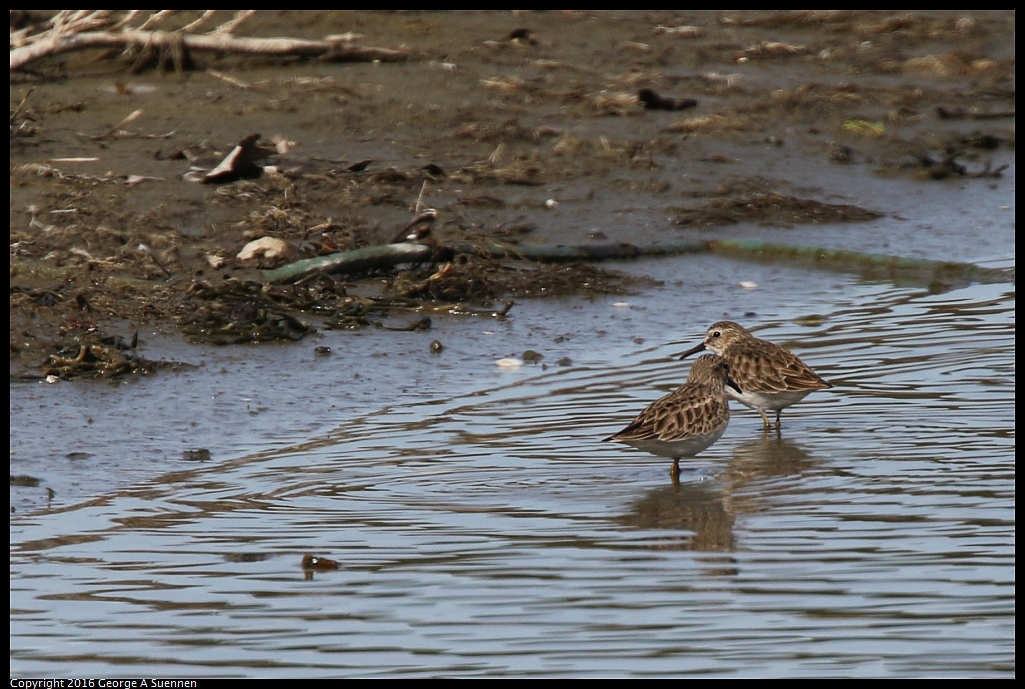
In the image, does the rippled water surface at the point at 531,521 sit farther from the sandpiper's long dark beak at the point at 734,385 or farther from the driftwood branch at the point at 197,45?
the driftwood branch at the point at 197,45

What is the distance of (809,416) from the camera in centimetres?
852

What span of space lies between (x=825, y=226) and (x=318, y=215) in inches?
162

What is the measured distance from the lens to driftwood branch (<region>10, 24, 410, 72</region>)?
46.8 feet

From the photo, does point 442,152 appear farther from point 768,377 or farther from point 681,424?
point 681,424

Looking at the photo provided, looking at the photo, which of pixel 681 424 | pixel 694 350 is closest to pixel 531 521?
pixel 681 424

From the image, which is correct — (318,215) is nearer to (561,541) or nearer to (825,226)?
(825,226)

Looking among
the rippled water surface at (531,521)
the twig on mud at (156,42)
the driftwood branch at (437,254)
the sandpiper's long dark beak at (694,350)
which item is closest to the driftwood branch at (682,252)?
the driftwood branch at (437,254)

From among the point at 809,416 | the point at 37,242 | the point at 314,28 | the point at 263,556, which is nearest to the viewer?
the point at 263,556

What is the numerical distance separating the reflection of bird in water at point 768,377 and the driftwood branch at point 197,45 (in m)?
8.05

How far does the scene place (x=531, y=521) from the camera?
655 cm

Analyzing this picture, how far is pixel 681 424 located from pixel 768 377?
110 cm

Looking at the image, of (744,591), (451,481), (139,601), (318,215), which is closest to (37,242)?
(318,215)

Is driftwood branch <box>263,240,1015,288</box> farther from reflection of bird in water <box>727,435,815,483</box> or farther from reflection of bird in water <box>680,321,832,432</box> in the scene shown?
reflection of bird in water <box>727,435,815,483</box>

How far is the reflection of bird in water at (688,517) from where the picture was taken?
6289 mm
